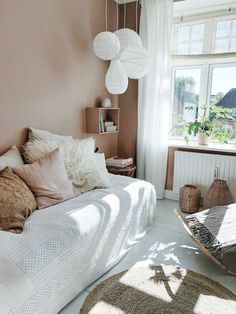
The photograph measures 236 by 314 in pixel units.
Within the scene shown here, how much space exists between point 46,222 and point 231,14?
10.4ft

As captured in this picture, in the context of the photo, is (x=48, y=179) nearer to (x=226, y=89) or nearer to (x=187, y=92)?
(x=187, y=92)

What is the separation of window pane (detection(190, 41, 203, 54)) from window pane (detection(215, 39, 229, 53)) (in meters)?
0.19

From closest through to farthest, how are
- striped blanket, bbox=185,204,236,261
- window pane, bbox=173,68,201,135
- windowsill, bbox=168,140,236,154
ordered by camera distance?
striped blanket, bbox=185,204,236,261 → windowsill, bbox=168,140,236,154 → window pane, bbox=173,68,201,135

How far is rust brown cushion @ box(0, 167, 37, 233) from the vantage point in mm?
1598

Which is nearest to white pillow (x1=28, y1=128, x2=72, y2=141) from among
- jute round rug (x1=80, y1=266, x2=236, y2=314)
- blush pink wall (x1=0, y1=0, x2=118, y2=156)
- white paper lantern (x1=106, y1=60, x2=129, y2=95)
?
blush pink wall (x1=0, y1=0, x2=118, y2=156)

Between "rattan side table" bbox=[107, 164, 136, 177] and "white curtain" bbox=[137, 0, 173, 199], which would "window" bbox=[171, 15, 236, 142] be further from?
"rattan side table" bbox=[107, 164, 136, 177]

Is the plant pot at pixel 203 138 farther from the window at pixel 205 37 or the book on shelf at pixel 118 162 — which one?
the window at pixel 205 37

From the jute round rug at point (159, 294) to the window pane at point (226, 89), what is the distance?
80.0 inches

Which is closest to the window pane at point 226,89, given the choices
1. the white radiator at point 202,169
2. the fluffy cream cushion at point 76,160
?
the white radiator at point 202,169

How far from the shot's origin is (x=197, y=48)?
3365 mm

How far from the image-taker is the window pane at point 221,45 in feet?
10.5

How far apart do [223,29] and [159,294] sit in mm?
3064

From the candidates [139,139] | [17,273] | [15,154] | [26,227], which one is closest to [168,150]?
[139,139]

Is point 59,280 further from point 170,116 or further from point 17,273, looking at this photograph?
point 170,116
